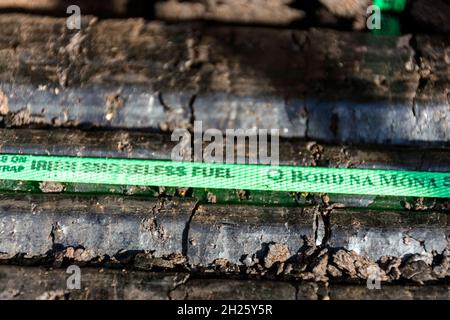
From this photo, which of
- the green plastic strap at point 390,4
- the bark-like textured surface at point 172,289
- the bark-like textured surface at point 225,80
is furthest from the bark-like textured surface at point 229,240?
the green plastic strap at point 390,4

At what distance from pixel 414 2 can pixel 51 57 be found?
2125 mm

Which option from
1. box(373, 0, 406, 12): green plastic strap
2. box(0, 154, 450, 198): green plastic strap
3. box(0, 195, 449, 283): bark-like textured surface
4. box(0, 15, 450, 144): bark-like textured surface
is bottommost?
box(0, 195, 449, 283): bark-like textured surface

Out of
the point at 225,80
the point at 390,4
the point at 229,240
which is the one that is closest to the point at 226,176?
the point at 229,240

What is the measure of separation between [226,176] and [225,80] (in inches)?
20.9

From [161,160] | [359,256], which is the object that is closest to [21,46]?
[161,160]

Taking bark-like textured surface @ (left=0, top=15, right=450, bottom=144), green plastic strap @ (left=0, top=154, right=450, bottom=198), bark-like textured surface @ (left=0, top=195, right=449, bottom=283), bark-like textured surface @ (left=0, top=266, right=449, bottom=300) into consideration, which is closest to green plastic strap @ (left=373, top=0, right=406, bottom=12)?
bark-like textured surface @ (left=0, top=15, right=450, bottom=144)

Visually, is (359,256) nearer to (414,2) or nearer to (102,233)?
(102,233)

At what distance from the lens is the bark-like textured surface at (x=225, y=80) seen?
8.66 feet

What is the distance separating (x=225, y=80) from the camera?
269cm

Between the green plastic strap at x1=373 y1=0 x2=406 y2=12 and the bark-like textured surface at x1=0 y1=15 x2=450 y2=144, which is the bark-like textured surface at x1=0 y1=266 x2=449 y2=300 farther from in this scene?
the green plastic strap at x1=373 y1=0 x2=406 y2=12

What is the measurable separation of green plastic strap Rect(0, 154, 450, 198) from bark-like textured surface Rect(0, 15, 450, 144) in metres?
0.22

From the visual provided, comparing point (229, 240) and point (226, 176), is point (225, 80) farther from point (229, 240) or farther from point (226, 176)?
point (229, 240)

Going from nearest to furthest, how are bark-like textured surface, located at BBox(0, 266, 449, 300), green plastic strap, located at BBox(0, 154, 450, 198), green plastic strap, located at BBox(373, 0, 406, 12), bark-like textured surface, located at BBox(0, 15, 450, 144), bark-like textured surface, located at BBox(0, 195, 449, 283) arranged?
bark-like textured surface, located at BBox(0, 266, 449, 300) → bark-like textured surface, located at BBox(0, 195, 449, 283) → green plastic strap, located at BBox(0, 154, 450, 198) → bark-like textured surface, located at BBox(0, 15, 450, 144) → green plastic strap, located at BBox(373, 0, 406, 12)

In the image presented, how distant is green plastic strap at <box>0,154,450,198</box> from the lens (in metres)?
2.49
